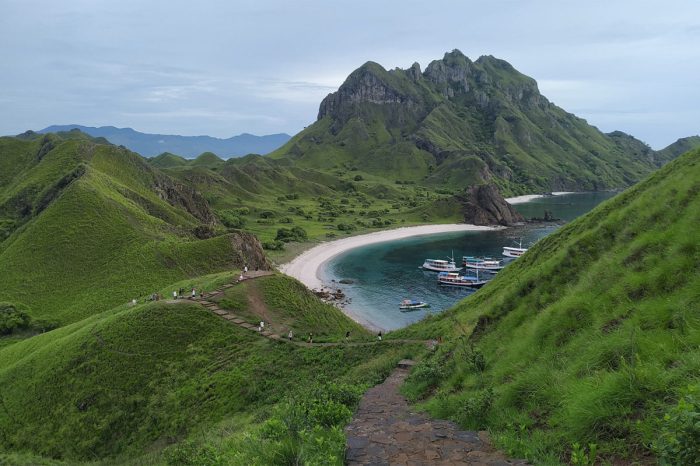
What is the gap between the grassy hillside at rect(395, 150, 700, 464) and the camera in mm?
8898

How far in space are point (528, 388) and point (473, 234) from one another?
177567 millimetres

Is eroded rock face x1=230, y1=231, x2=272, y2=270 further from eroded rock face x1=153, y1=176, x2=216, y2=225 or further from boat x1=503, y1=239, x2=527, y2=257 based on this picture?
boat x1=503, y1=239, x2=527, y2=257

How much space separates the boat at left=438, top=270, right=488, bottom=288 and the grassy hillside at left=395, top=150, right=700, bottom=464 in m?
91.0

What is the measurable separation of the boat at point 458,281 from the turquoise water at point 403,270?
2563 mm

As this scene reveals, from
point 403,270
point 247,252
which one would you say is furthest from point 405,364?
point 403,270

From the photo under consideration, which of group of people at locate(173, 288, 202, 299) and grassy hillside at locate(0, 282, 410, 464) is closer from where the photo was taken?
grassy hillside at locate(0, 282, 410, 464)

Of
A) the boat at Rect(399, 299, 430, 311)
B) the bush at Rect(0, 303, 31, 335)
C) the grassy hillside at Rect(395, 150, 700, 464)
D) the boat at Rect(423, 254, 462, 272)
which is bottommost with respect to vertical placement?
the boat at Rect(399, 299, 430, 311)

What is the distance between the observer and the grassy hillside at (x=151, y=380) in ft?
97.5

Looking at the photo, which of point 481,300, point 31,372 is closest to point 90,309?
point 31,372

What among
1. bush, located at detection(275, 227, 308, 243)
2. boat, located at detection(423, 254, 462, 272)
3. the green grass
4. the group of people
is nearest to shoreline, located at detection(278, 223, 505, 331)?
bush, located at detection(275, 227, 308, 243)

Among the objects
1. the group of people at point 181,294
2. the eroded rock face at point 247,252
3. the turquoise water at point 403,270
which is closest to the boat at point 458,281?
the turquoise water at point 403,270

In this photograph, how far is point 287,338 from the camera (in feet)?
127

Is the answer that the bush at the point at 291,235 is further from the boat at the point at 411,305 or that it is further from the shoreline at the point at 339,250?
the boat at the point at 411,305

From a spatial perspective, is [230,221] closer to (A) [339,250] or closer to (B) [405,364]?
(A) [339,250]
